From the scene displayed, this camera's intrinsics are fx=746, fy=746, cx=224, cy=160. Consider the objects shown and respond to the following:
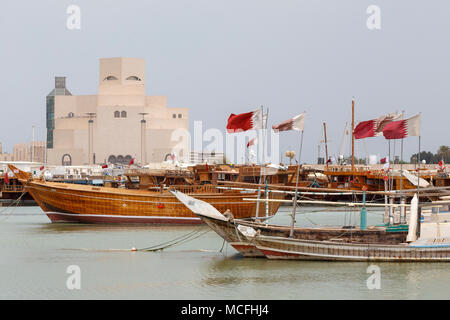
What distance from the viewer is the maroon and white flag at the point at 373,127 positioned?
28.3 metres

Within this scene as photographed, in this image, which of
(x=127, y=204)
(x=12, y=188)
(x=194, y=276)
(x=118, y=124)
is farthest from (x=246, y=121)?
(x=118, y=124)

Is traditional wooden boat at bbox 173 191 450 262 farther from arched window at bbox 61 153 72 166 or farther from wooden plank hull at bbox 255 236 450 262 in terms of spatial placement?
arched window at bbox 61 153 72 166

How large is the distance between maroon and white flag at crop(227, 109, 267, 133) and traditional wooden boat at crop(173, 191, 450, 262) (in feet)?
18.6

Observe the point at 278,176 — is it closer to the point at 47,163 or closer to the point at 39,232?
the point at 39,232

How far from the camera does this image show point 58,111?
106375mm

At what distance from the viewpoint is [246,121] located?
94.4 feet

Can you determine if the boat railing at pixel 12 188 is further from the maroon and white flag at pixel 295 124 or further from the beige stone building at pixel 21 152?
the beige stone building at pixel 21 152

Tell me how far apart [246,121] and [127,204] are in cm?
1179

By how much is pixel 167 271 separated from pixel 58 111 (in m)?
87.3

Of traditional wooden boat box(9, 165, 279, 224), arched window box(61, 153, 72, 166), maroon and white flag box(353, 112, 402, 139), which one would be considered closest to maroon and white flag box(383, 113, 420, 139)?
maroon and white flag box(353, 112, 402, 139)

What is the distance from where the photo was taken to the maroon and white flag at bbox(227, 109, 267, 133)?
28.6 metres

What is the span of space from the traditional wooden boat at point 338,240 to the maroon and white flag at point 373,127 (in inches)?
212

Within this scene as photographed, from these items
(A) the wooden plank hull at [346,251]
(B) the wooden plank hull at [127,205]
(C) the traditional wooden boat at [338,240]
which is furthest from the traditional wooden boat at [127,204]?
(A) the wooden plank hull at [346,251]
